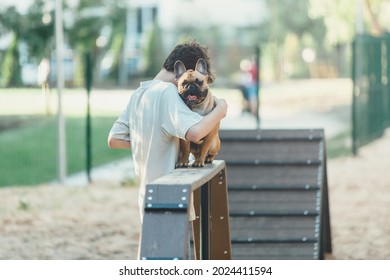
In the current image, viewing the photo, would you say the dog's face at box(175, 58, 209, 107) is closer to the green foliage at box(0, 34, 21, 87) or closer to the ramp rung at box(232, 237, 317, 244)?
the ramp rung at box(232, 237, 317, 244)

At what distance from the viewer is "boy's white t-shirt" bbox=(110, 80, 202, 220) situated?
224 inches

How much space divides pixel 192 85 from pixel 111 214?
7667mm

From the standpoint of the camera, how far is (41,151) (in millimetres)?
21359

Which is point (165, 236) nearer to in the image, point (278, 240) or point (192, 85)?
point (192, 85)

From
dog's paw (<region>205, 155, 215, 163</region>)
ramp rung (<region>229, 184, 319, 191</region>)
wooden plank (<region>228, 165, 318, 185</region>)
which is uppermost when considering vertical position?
dog's paw (<region>205, 155, 215, 163</region>)

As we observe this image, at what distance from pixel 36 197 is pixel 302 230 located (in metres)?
6.26

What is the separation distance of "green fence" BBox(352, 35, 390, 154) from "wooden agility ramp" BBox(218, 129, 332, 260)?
9.77m

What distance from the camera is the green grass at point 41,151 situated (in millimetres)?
18812

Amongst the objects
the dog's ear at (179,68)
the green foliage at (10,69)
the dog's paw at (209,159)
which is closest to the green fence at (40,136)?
the green foliage at (10,69)

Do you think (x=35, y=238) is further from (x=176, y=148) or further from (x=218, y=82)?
(x=218, y=82)

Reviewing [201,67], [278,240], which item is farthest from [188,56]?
[278,240]

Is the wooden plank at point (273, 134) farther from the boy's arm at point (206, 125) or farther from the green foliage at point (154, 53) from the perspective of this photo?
the green foliage at point (154, 53)

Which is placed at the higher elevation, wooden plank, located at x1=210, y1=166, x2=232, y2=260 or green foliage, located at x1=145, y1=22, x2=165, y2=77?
wooden plank, located at x1=210, y1=166, x2=232, y2=260

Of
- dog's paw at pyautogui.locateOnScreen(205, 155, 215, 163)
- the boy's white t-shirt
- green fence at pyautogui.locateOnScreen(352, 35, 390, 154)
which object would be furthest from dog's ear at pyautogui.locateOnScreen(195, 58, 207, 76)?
green fence at pyautogui.locateOnScreen(352, 35, 390, 154)
